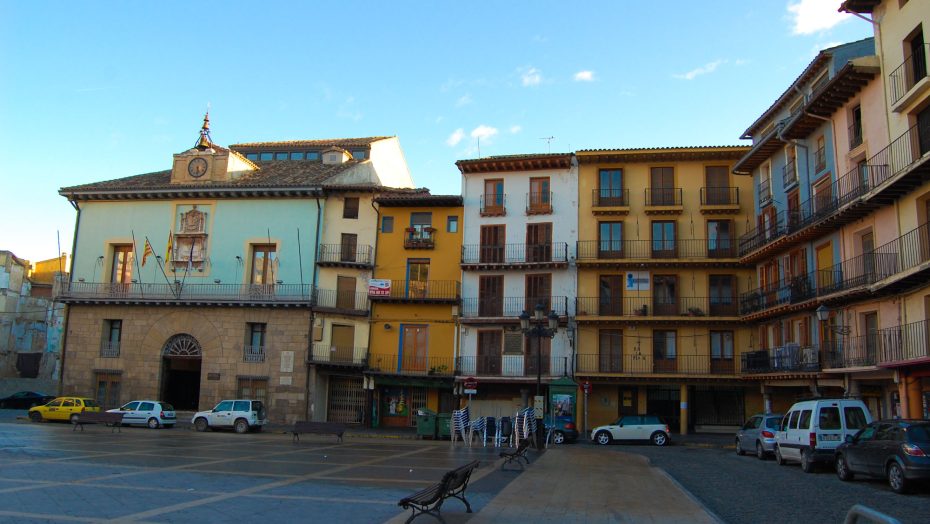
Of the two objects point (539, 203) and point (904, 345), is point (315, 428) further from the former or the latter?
point (904, 345)

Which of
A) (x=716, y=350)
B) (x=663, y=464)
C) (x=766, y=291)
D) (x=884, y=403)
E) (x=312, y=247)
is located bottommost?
(x=663, y=464)

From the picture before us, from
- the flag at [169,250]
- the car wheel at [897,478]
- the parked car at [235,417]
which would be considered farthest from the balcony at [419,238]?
the car wheel at [897,478]

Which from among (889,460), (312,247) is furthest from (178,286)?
(889,460)

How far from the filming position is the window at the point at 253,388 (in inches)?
1500

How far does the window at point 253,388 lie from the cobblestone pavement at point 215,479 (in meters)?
12.2

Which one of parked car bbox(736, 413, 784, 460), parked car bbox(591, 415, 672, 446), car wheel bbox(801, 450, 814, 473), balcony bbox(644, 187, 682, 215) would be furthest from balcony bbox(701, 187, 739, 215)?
car wheel bbox(801, 450, 814, 473)

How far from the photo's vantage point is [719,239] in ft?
123

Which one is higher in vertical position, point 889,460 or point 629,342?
point 629,342

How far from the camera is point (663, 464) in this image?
21.1 meters

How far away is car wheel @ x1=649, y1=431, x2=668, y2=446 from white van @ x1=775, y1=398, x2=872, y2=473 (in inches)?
421

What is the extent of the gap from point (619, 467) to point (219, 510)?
10.9 meters

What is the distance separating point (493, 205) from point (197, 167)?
55.8ft

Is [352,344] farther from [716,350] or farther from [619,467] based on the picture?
[619,467]

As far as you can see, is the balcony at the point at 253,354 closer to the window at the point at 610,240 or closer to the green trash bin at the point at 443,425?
the green trash bin at the point at 443,425
